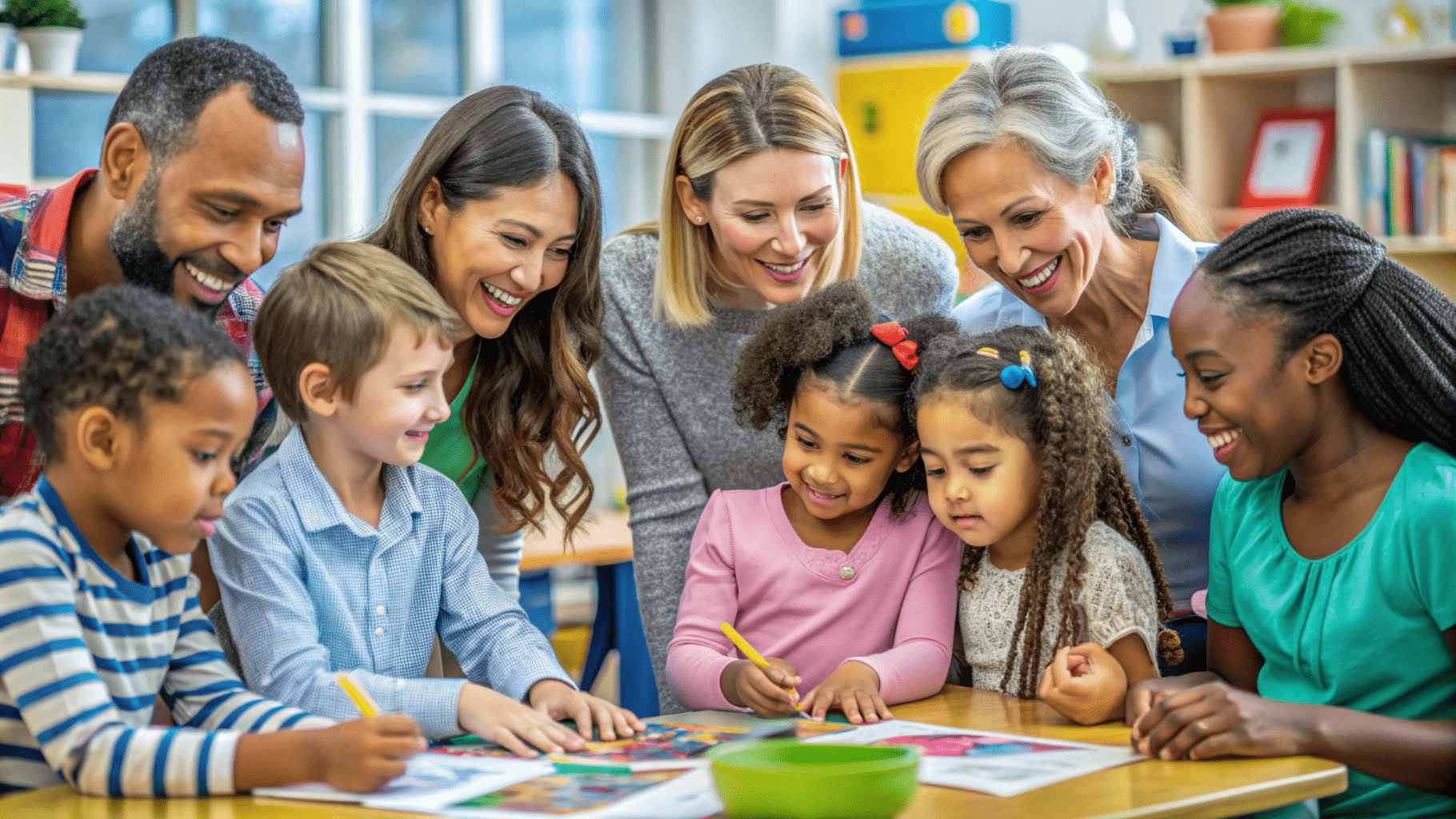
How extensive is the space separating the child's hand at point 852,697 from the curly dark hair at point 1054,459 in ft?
0.66

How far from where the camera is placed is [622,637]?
12.0ft

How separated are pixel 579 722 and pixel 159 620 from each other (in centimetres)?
43

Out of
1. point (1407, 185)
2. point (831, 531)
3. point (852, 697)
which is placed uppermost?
point (1407, 185)

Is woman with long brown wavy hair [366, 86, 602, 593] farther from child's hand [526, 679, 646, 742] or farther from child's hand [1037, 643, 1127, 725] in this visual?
child's hand [1037, 643, 1127, 725]

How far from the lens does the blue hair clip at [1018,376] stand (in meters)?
1.72

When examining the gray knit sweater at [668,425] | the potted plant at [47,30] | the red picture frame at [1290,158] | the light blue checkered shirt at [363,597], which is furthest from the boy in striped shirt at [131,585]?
the red picture frame at [1290,158]

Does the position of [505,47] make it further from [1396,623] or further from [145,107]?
[1396,623]

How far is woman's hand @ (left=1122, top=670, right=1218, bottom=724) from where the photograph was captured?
1.45m

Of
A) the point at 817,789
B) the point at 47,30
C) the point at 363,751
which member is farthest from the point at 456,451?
the point at 47,30

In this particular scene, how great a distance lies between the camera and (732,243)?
80.9 inches

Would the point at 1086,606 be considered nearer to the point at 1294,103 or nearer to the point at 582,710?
the point at 582,710

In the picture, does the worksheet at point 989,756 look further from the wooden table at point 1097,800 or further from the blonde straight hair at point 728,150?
the blonde straight hair at point 728,150

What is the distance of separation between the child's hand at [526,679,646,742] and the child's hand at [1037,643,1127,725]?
1.45 ft

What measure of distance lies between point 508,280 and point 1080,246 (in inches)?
31.4
